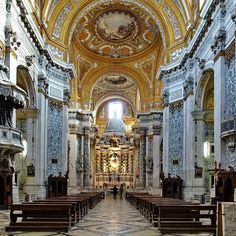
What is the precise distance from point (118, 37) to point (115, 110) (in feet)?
54.0

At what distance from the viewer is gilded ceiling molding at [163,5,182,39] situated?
76.1ft

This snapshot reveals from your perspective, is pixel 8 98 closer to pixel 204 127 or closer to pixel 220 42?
pixel 220 42

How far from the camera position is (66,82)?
23703 millimetres

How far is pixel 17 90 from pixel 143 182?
22409 mm

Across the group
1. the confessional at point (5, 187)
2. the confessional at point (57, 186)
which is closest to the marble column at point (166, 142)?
the confessional at point (57, 186)

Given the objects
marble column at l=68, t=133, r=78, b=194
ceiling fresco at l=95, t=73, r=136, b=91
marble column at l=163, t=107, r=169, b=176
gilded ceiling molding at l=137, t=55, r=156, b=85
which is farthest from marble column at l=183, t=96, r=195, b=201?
ceiling fresco at l=95, t=73, r=136, b=91

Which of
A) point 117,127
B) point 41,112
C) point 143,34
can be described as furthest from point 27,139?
point 117,127

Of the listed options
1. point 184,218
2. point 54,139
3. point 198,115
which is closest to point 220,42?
point 198,115

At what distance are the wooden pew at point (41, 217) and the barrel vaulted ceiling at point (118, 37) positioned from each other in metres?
13.0

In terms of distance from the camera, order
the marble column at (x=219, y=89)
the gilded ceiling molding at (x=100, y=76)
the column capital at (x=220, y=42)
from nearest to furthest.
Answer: the marble column at (x=219, y=89) < the column capital at (x=220, y=42) < the gilded ceiling molding at (x=100, y=76)

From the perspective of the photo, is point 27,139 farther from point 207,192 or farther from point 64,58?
point 207,192

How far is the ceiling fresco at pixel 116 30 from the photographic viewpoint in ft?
90.1

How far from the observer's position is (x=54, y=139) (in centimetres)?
2219

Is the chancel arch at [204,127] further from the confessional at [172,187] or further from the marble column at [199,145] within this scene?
the confessional at [172,187]
